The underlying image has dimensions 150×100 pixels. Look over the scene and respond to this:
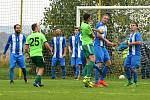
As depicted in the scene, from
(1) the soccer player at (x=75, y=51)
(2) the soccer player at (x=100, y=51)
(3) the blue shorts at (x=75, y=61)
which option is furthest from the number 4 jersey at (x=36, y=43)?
(3) the blue shorts at (x=75, y=61)

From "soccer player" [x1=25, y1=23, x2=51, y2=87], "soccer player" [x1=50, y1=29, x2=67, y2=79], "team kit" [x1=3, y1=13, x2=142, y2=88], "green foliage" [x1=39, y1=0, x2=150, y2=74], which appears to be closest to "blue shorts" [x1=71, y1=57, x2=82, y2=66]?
"soccer player" [x1=50, y1=29, x2=67, y2=79]

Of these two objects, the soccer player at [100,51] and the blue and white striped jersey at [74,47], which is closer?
the soccer player at [100,51]

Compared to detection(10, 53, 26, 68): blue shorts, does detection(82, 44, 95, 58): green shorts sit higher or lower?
higher

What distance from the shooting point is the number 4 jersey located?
54.1 ft

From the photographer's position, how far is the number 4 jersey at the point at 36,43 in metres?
16.5

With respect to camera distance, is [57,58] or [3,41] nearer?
[57,58]

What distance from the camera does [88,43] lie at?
15.6 metres

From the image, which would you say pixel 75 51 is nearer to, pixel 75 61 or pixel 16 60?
pixel 75 61

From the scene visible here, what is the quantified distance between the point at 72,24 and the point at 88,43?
1032 centimetres

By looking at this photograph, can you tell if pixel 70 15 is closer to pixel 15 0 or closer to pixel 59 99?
pixel 15 0

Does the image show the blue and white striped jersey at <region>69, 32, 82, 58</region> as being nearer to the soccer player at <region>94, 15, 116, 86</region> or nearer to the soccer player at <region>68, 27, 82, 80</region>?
the soccer player at <region>68, 27, 82, 80</region>

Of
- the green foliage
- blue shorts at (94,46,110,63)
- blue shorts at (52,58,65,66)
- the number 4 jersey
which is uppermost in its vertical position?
the green foliage

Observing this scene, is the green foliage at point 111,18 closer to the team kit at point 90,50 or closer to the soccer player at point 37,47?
the team kit at point 90,50

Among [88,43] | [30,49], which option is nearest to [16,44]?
[30,49]
